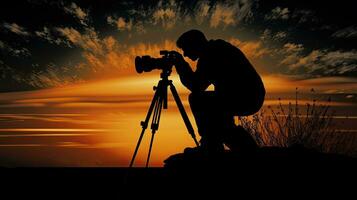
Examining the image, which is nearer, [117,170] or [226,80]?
[226,80]

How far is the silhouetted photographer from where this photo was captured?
3.65 m

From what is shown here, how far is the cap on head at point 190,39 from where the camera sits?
374 cm

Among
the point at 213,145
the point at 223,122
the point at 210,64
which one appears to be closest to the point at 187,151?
the point at 213,145

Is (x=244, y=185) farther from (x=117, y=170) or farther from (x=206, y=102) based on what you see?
(x=117, y=170)

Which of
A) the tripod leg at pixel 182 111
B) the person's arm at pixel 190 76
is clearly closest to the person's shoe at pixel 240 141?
the tripod leg at pixel 182 111

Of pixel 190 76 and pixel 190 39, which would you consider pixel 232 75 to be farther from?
pixel 190 39

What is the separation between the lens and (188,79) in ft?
12.5

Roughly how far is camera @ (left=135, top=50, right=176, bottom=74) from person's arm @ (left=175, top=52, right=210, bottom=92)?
0.37ft

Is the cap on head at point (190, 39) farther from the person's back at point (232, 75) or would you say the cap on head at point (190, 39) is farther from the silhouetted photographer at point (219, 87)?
the person's back at point (232, 75)

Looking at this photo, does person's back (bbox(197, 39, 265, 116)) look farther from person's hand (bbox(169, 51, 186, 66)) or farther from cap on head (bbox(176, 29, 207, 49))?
person's hand (bbox(169, 51, 186, 66))

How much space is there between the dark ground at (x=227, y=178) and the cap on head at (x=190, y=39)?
4.53 feet

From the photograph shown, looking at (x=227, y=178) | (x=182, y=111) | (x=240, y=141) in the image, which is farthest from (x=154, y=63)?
(x=227, y=178)

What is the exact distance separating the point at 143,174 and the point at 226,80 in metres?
2.13

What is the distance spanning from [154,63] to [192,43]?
1.77 feet
